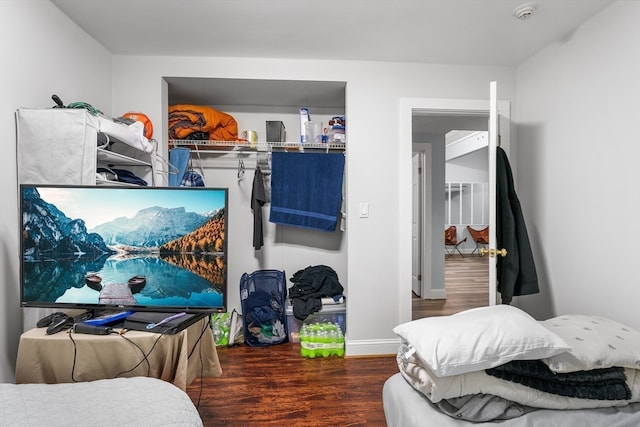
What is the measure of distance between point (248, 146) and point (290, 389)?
2.03 meters

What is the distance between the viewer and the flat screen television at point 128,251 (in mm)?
1379

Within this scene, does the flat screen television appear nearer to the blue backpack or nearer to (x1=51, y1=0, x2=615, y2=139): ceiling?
(x1=51, y1=0, x2=615, y2=139): ceiling

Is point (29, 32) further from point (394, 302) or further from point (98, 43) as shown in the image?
point (394, 302)

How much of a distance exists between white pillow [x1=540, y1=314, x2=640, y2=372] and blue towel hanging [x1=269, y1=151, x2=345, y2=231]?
189 cm

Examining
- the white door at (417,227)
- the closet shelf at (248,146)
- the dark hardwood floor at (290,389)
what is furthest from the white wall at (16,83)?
the white door at (417,227)

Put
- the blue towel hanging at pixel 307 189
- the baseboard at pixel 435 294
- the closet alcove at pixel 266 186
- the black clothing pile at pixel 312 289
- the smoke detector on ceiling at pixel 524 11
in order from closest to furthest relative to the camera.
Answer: the smoke detector on ceiling at pixel 524 11 → the black clothing pile at pixel 312 289 → the blue towel hanging at pixel 307 189 → the closet alcove at pixel 266 186 → the baseboard at pixel 435 294

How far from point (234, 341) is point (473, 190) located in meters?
7.41

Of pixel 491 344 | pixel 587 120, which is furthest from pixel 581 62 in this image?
pixel 491 344

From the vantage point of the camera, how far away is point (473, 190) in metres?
8.03

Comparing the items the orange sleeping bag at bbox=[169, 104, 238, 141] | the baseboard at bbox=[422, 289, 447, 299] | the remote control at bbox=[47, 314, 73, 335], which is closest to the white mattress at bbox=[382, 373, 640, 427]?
the remote control at bbox=[47, 314, 73, 335]

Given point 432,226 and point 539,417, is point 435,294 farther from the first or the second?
point 539,417

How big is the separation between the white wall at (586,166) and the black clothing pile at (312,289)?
5.28 ft

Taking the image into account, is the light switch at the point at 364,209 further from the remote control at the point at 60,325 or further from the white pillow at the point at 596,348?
the remote control at the point at 60,325

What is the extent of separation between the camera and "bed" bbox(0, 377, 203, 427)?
87cm
